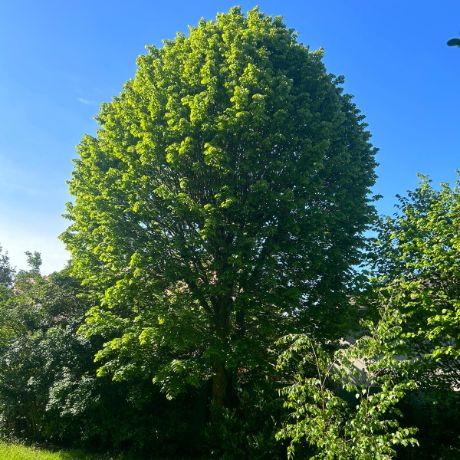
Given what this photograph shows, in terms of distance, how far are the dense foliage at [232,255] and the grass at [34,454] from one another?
0.78 meters

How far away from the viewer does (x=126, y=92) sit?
14164mm

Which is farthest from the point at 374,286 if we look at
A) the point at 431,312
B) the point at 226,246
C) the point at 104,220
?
the point at 104,220

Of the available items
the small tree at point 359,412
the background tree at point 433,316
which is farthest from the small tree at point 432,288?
the small tree at point 359,412

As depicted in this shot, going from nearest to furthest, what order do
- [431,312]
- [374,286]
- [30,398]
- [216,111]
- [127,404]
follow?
[431,312] → [374,286] → [216,111] → [127,404] → [30,398]

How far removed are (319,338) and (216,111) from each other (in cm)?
806

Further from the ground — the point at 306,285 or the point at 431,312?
the point at 306,285

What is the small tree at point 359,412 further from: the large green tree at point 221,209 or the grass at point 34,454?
the grass at point 34,454

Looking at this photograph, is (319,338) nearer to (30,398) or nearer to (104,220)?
(104,220)

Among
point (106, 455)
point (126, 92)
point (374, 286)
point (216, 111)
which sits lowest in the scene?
point (106, 455)

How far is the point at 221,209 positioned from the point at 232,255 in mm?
1893

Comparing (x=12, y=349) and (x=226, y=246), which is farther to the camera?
(x=12, y=349)

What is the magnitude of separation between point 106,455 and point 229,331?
6.19 meters

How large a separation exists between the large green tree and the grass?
337 centimetres

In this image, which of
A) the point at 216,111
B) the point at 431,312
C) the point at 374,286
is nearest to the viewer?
the point at 431,312
